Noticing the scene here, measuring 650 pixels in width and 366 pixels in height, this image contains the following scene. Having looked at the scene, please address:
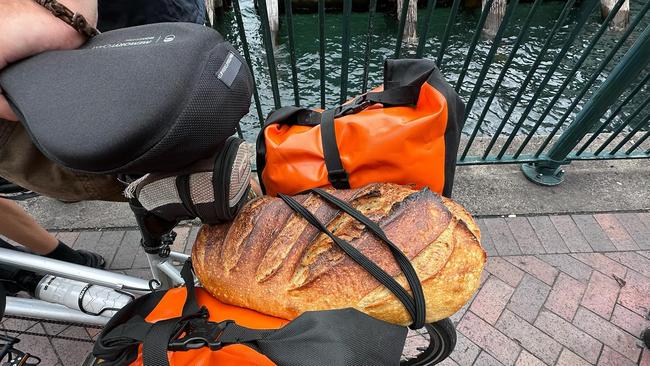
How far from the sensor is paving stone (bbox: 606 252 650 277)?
8.39ft

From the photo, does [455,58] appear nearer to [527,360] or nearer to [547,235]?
[547,235]

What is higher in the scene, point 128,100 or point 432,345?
point 128,100

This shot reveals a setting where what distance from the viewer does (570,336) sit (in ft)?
7.29

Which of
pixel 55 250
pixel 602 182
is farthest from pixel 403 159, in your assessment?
pixel 602 182

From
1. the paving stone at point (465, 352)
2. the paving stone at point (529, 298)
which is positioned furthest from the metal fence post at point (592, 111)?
the paving stone at point (465, 352)

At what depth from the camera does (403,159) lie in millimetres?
1408

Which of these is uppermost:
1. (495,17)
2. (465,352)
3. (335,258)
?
(335,258)

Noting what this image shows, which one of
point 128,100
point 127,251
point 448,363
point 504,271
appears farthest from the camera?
point 127,251

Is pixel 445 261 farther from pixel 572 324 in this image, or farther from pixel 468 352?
pixel 572 324

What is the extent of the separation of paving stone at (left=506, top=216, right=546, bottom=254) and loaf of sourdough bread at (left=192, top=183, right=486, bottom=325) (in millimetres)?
1763

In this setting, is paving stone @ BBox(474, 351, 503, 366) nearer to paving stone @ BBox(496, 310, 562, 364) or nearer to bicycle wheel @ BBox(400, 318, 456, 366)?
paving stone @ BBox(496, 310, 562, 364)

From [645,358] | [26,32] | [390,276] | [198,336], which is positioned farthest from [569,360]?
[26,32]

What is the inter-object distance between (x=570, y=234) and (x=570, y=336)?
2.64ft

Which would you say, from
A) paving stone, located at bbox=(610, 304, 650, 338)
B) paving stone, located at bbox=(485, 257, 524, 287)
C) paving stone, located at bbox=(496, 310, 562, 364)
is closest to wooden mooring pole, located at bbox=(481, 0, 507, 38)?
paving stone, located at bbox=(485, 257, 524, 287)
